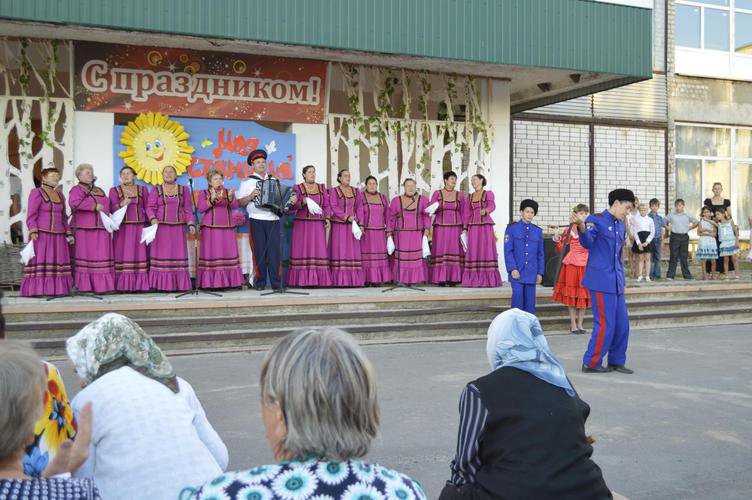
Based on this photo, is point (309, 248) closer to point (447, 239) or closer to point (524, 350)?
point (447, 239)

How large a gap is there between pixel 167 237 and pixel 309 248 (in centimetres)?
203

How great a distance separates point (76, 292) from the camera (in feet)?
33.0

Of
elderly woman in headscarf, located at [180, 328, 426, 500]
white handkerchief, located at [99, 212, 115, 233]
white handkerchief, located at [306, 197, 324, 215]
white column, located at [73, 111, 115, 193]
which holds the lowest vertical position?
elderly woman in headscarf, located at [180, 328, 426, 500]

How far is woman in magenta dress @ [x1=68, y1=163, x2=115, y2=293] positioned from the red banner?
166 centimetres

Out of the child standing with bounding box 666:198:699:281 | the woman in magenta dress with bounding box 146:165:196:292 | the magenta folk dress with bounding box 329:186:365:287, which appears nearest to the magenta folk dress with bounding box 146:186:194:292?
the woman in magenta dress with bounding box 146:165:196:292

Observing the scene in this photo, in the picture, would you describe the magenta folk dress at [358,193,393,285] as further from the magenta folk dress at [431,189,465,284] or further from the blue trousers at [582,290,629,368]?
the blue trousers at [582,290,629,368]

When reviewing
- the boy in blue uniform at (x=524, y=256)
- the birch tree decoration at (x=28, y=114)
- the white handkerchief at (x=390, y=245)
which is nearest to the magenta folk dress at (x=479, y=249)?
the white handkerchief at (x=390, y=245)

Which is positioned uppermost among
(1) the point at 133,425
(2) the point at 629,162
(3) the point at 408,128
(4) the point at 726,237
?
(3) the point at 408,128

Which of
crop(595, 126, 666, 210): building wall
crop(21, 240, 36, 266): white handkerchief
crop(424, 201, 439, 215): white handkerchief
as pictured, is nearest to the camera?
crop(21, 240, 36, 266): white handkerchief

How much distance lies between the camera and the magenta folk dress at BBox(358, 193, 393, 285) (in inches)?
468

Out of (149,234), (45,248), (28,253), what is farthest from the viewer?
(149,234)

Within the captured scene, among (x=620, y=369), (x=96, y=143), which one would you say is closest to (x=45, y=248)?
(x=96, y=143)

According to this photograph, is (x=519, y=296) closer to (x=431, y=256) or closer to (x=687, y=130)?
(x=431, y=256)

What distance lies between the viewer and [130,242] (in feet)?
34.6
